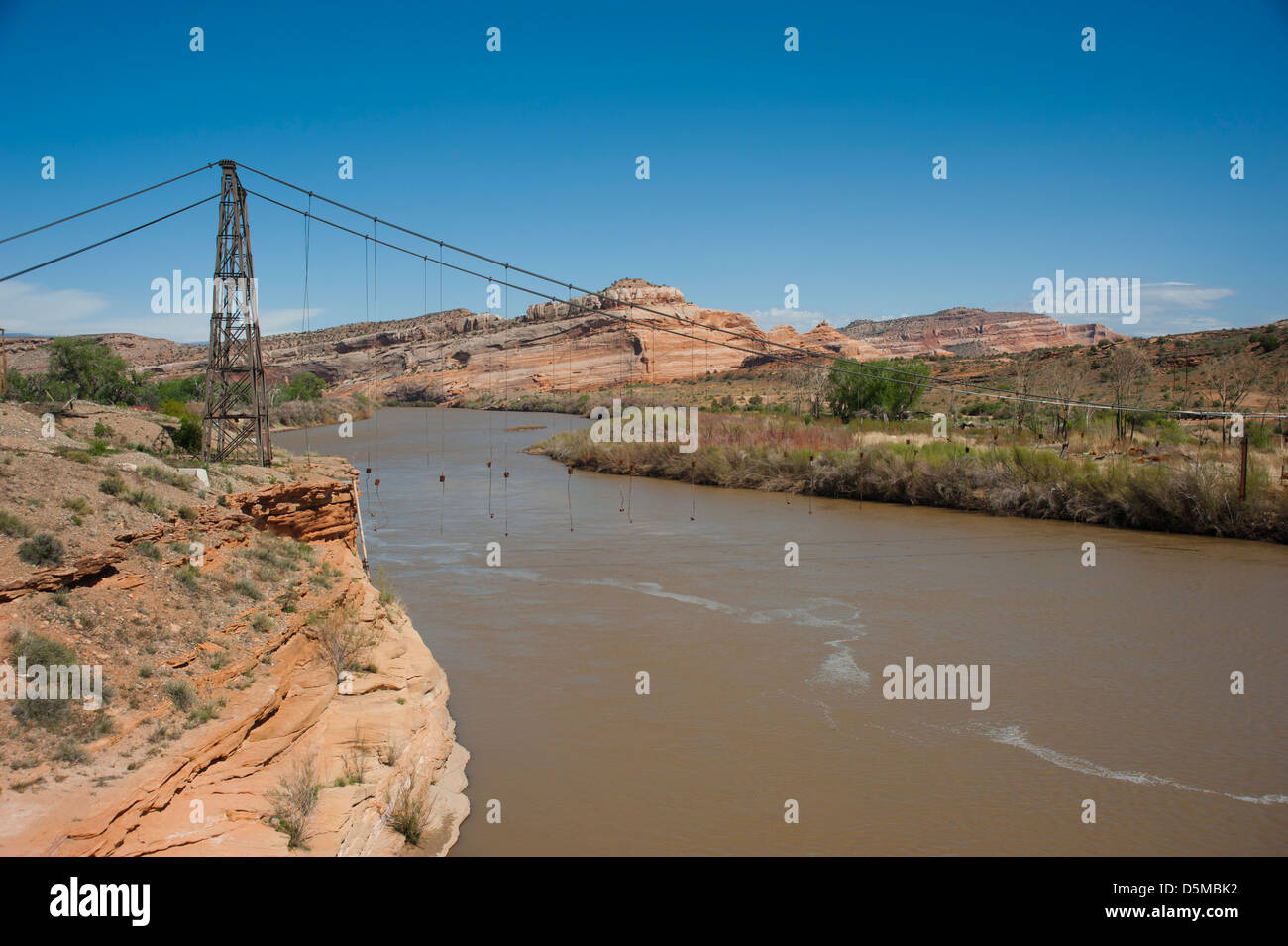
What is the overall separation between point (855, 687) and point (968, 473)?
41.5 ft

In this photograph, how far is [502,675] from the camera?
10.3m

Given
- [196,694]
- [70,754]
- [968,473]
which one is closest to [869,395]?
[968,473]

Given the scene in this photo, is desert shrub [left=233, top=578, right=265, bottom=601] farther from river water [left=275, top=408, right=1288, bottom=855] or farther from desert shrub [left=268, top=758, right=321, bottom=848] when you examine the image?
river water [left=275, top=408, right=1288, bottom=855]

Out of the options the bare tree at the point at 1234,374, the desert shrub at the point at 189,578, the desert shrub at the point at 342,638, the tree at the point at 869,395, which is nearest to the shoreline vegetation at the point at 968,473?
the tree at the point at 869,395

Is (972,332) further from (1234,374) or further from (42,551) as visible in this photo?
(42,551)

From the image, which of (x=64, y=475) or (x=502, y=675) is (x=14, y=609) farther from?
(x=502, y=675)

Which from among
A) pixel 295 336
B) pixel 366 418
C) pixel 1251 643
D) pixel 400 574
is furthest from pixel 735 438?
pixel 295 336

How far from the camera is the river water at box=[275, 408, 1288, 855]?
694 centimetres

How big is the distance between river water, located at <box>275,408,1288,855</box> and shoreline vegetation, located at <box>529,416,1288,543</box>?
699mm

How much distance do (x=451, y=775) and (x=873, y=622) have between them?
6.82m

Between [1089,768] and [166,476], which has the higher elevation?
[166,476]

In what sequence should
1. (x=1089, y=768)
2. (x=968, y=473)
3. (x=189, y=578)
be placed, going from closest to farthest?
(x=189, y=578) < (x=1089, y=768) < (x=968, y=473)

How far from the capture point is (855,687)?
9703mm
